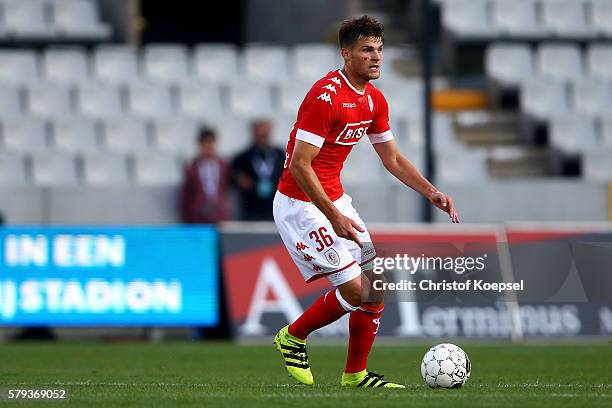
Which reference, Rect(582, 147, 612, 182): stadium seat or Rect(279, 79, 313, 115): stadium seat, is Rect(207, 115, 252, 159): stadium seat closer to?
Rect(279, 79, 313, 115): stadium seat

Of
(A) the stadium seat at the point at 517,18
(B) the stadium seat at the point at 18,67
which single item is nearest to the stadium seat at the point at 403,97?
(A) the stadium seat at the point at 517,18

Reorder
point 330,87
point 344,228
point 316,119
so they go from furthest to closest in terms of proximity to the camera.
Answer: point 330,87
point 316,119
point 344,228

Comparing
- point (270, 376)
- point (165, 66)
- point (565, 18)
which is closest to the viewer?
point (270, 376)

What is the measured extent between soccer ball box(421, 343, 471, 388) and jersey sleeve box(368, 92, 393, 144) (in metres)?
1.32

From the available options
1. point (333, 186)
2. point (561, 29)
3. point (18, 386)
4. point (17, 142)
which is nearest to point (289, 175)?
point (333, 186)

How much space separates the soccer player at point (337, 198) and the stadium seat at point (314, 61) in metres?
10.1

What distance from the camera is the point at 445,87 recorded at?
1852 centimetres

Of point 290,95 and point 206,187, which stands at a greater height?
point 290,95

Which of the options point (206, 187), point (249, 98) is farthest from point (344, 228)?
point (249, 98)

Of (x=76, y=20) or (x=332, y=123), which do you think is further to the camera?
(x=76, y=20)

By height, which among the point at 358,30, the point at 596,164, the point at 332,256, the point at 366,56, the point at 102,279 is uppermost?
the point at 358,30

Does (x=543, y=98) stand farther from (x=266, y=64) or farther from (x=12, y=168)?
(x=12, y=168)

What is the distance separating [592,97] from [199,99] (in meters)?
5.38

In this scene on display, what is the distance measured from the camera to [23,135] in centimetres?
1670
